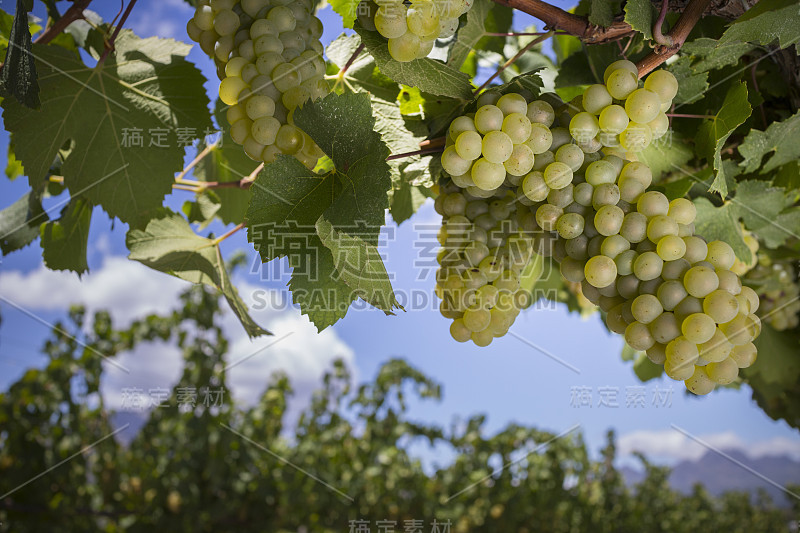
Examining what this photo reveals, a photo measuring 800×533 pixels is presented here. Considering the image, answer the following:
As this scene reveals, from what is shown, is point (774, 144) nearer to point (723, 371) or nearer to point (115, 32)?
point (723, 371)

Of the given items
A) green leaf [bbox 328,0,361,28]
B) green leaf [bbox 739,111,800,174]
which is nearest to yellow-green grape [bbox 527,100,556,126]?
green leaf [bbox 328,0,361,28]

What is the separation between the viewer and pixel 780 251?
1028 mm

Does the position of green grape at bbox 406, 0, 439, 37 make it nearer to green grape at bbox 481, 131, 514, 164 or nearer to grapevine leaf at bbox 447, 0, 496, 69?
green grape at bbox 481, 131, 514, 164

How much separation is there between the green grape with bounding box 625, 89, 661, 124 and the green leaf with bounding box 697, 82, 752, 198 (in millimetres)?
166

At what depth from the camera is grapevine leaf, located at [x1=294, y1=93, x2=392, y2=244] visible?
0.47 meters

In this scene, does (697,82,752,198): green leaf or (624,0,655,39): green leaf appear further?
(697,82,752,198): green leaf

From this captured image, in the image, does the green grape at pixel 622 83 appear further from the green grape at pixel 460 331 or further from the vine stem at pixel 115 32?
the vine stem at pixel 115 32

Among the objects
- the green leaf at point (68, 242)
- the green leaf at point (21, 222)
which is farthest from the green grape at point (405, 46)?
the green leaf at point (21, 222)

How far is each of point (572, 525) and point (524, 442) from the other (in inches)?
21.6

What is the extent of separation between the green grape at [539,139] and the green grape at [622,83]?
7cm

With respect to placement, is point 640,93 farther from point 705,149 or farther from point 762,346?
point 762,346

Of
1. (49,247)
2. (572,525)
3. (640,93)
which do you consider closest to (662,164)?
(640,93)

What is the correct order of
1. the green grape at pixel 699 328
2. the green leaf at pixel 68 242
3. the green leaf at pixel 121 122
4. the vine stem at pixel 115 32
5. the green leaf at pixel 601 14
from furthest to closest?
the green leaf at pixel 68 242
the green leaf at pixel 121 122
the vine stem at pixel 115 32
the green leaf at pixel 601 14
the green grape at pixel 699 328

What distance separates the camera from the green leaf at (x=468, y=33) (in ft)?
2.29
